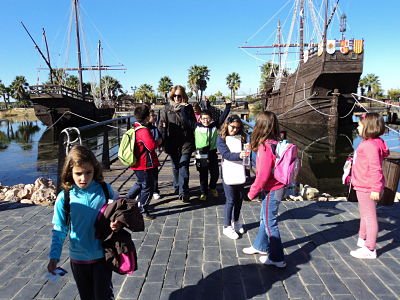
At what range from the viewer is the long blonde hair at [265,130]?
315 centimetres

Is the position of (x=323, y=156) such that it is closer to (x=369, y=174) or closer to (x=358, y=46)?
(x=358, y=46)

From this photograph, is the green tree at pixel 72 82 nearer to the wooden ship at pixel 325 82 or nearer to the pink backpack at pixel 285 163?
the wooden ship at pixel 325 82

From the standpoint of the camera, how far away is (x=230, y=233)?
13.4 feet

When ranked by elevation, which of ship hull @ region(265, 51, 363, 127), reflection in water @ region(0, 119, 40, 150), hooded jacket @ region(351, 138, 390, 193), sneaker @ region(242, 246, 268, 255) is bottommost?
reflection in water @ region(0, 119, 40, 150)

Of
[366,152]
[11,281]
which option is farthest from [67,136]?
[366,152]

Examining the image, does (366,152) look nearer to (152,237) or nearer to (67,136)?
(152,237)

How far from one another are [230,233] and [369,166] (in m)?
1.73

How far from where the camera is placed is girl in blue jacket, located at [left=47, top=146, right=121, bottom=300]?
6.78ft

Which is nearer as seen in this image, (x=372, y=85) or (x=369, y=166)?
(x=369, y=166)

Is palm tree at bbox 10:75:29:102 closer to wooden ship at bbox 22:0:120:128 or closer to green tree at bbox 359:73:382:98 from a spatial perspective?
wooden ship at bbox 22:0:120:128

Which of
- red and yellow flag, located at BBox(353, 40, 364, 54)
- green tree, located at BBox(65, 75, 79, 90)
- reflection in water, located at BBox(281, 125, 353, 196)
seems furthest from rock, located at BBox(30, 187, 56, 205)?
green tree, located at BBox(65, 75, 79, 90)

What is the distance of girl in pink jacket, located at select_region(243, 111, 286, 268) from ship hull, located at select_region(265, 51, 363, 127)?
2215 centimetres

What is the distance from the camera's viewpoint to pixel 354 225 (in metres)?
4.53

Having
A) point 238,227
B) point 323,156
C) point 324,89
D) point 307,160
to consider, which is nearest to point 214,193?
point 238,227
